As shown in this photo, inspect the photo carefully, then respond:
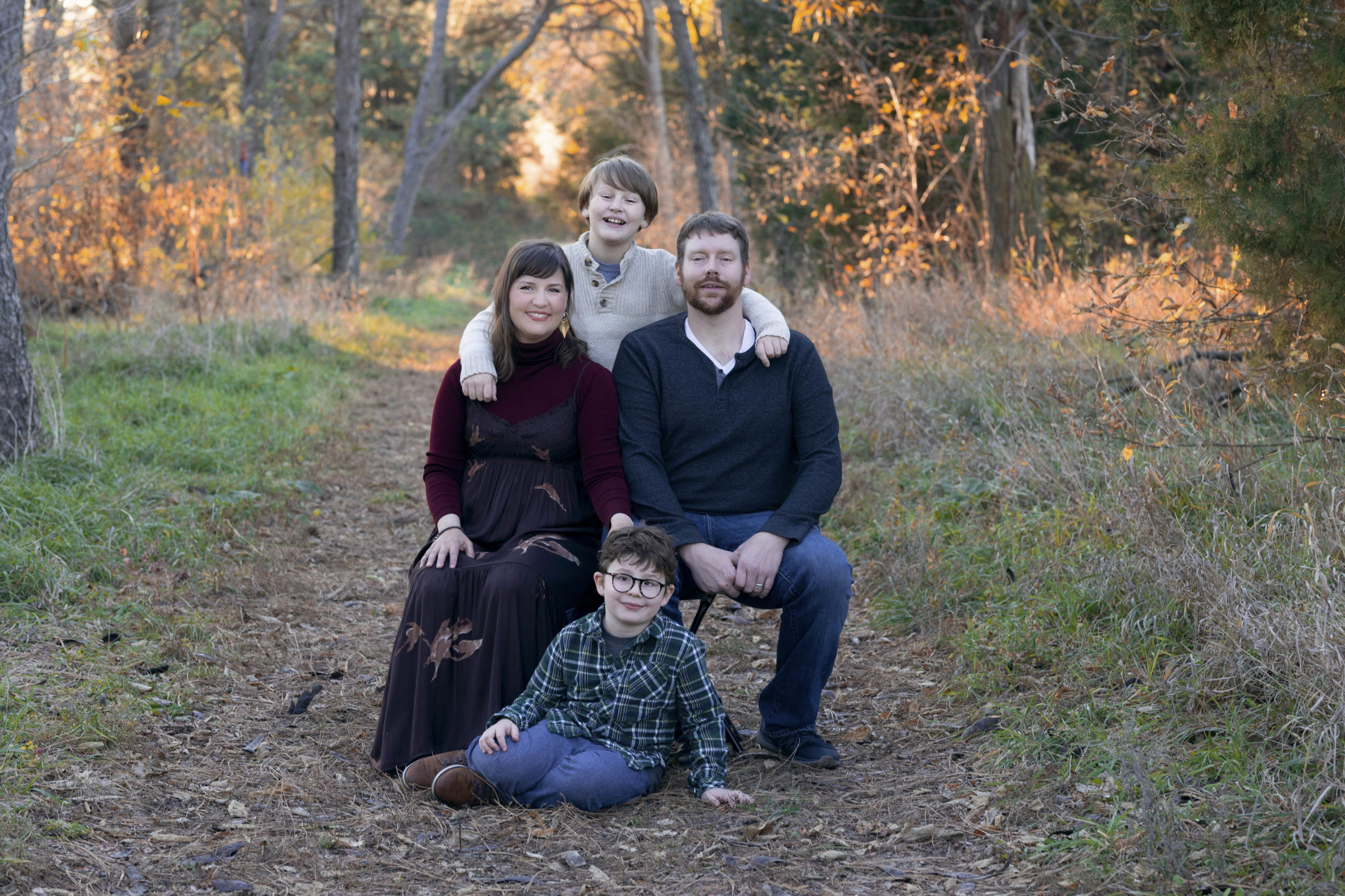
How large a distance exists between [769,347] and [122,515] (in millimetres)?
3295

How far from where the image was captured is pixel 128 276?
379 inches

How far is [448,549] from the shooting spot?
3.48 meters

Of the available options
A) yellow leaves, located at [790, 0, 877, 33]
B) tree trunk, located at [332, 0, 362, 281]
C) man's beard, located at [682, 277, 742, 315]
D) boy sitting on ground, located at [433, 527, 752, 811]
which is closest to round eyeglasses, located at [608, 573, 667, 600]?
boy sitting on ground, located at [433, 527, 752, 811]

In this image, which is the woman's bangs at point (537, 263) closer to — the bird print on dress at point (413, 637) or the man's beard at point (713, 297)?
the man's beard at point (713, 297)

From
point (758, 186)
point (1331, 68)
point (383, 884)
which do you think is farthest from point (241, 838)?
point (758, 186)

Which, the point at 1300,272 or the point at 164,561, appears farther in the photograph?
the point at 164,561

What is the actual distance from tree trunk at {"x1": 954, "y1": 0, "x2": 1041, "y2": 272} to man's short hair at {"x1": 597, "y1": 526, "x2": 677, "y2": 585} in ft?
21.7

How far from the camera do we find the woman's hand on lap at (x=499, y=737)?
3.08 m

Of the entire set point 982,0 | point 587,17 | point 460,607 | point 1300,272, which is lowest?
point 460,607

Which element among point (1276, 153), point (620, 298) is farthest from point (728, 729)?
point (1276, 153)

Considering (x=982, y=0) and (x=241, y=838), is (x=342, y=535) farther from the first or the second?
(x=982, y=0)

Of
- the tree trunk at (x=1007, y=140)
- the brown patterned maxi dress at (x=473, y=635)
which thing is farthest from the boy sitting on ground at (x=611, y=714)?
the tree trunk at (x=1007, y=140)

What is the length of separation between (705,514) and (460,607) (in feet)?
2.80

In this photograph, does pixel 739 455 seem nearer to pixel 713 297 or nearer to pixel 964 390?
pixel 713 297
